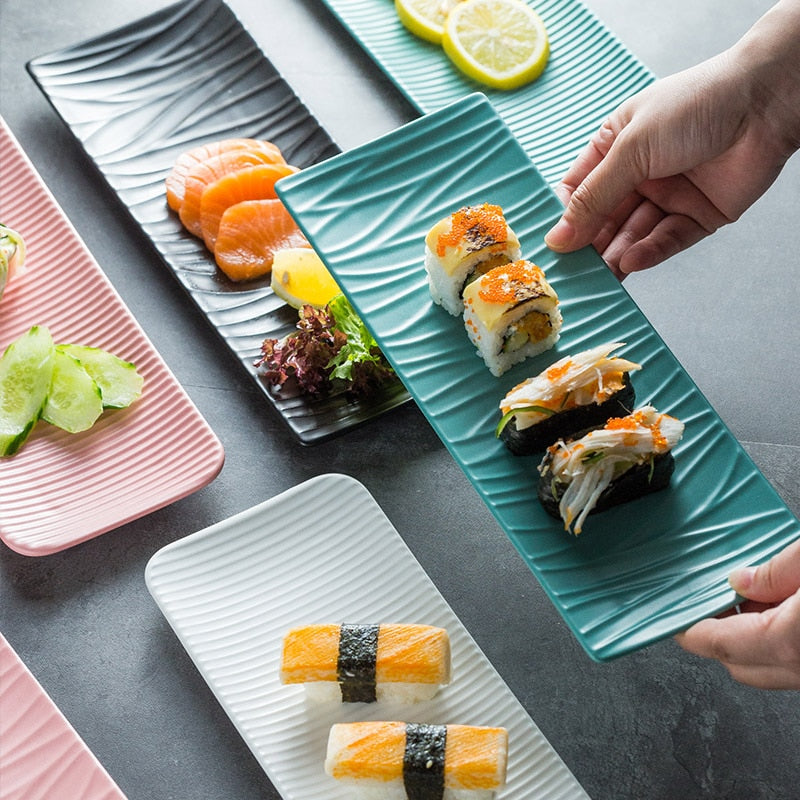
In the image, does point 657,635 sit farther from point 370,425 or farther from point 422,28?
point 422,28

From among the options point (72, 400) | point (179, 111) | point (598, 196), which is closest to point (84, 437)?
point (72, 400)

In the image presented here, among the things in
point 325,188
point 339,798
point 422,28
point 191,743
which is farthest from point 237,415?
point 422,28

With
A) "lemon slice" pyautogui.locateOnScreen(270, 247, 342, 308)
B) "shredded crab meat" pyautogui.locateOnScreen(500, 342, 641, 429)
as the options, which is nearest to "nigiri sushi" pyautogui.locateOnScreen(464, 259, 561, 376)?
"shredded crab meat" pyautogui.locateOnScreen(500, 342, 641, 429)

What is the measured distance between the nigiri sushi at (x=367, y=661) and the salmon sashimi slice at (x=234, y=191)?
1.36m

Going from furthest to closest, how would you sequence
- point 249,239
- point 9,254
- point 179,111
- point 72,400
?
point 179,111
point 249,239
point 9,254
point 72,400

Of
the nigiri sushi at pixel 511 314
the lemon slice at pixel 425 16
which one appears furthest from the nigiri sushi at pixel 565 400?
the lemon slice at pixel 425 16

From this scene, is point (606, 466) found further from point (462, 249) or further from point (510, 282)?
point (462, 249)

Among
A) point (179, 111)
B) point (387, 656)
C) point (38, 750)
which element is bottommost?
point (387, 656)

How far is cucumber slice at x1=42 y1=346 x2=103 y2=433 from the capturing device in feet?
9.32

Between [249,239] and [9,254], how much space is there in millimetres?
671

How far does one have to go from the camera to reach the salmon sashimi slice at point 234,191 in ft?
10.9

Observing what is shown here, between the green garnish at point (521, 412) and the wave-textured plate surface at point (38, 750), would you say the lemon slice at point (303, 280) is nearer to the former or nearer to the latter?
the green garnish at point (521, 412)

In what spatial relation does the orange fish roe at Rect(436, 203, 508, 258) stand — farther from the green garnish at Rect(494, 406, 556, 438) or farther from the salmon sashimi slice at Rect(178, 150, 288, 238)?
the salmon sashimi slice at Rect(178, 150, 288, 238)

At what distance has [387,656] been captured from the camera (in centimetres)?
241
